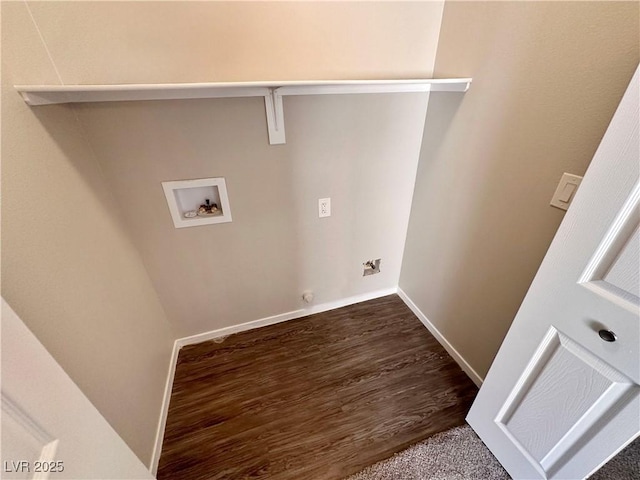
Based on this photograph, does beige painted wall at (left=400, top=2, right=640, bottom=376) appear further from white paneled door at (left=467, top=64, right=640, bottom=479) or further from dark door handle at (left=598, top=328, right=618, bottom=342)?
dark door handle at (left=598, top=328, right=618, bottom=342)

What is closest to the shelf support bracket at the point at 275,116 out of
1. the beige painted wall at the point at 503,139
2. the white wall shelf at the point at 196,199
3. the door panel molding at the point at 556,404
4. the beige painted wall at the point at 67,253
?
the white wall shelf at the point at 196,199

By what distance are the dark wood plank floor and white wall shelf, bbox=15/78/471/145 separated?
1297 millimetres

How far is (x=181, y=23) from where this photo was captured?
1087 millimetres

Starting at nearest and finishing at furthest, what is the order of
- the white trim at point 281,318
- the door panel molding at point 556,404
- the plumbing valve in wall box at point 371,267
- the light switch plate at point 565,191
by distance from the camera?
the door panel molding at point 556,404 → the light switch plate at point 565,191 → the white trim at point 281,318 → the plumbing valve in wall box at point 371,267

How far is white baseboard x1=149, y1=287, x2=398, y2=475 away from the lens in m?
1.37

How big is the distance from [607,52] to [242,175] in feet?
4.64

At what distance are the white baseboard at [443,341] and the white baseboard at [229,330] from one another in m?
0.15

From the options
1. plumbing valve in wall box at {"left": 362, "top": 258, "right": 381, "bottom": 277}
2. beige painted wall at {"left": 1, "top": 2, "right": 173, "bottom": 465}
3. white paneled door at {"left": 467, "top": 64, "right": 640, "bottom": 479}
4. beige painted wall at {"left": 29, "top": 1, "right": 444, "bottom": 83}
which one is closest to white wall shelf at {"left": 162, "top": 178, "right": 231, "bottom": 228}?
beige painted wall at {"left": 1, "top": 2, "right": 173, "bottom": 465}

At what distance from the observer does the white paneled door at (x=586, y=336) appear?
29.2 inches

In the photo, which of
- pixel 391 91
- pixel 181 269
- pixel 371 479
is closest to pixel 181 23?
pixel 391 91

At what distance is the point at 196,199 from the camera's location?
1499 mm

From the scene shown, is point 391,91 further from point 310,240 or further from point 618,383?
point 618,383

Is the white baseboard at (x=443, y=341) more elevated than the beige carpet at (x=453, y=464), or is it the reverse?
the white baseboard at (x=443, y=341)

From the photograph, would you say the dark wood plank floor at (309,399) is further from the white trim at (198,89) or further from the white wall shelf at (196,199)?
the white trim at (198,89)
